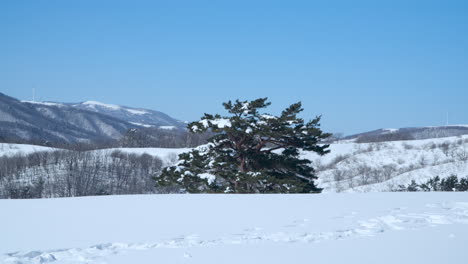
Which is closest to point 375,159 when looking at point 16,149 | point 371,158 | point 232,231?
point 371,158

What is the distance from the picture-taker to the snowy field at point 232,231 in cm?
418

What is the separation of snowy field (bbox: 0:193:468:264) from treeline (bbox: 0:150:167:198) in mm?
43227

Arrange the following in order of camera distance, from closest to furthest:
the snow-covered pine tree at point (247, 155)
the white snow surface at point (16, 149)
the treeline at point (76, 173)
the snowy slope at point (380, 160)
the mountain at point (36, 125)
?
the snow-covered pine tree at point (247, 155) → the treeline at point (76, 173) → the snowy slope at point (380, 160) → the white snow surface at point (16, 149) → the mountain at point (36, 125)

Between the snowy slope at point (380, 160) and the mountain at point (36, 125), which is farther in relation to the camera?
the mountain at point (36, 125)

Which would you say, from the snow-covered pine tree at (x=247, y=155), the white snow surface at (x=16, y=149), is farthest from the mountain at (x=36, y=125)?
the snow-covered pine tree at (x=247, y=155)

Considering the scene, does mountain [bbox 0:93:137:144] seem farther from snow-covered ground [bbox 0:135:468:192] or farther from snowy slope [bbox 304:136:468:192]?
snowy slope [bbox 304:136:468:192]

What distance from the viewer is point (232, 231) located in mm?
5359

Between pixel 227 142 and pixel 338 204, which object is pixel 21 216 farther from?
pixel 227 142

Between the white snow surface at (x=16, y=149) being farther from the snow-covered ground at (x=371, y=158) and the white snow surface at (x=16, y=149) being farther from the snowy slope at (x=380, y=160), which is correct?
the snowy slope at (x=380, y=160)

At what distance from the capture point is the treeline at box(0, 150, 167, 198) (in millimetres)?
53344

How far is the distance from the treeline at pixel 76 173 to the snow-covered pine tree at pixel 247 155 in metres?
34.5

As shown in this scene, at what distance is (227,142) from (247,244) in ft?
43.2

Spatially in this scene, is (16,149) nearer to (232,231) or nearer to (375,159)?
(375,159)

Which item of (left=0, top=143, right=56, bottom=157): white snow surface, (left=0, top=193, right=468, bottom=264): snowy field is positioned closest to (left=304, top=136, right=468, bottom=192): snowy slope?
(left=0, top=193, right=468, bottom=264): snowy field
